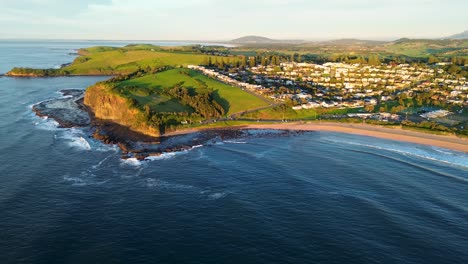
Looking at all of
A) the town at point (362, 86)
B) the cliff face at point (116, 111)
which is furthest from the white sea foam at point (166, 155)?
the town at point (362, 86)

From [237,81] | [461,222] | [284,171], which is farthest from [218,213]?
[237,81]

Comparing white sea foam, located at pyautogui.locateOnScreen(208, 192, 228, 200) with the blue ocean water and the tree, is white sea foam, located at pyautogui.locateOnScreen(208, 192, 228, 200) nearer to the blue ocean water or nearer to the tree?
the blue ocean water

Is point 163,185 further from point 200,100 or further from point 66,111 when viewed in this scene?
point 66,111

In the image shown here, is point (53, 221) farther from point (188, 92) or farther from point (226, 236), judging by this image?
point (188, 92)

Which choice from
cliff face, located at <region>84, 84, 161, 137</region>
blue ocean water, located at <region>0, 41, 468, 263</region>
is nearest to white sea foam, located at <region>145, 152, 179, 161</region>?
blue ocean water, located at <region>0, 41, 468, 263</region>

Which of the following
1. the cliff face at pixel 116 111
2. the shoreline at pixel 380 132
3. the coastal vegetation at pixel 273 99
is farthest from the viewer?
the coastal vegetation at pixel 273 99

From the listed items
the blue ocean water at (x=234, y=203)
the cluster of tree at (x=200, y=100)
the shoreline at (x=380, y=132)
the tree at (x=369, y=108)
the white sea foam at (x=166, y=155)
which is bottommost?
the blue ocean water at (x=234, y=203)

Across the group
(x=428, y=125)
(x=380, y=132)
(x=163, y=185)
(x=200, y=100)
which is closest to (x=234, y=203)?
(x=163, y=185)

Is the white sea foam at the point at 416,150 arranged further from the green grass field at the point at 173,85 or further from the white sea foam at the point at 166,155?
the green grass field at the point at 173,85
